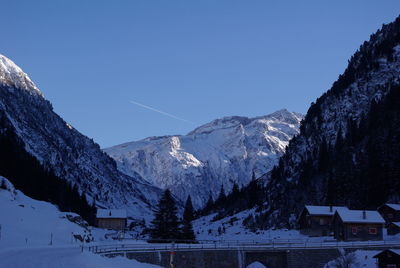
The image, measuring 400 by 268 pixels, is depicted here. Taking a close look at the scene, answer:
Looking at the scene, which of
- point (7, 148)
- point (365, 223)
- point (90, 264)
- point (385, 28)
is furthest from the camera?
point (385, 28)

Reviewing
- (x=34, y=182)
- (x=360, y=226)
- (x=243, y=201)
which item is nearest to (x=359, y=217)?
(x=360, y=226)

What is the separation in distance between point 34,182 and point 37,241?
7800 cm

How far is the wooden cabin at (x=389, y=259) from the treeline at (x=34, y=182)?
8911 cm

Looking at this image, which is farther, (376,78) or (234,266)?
(376,78)

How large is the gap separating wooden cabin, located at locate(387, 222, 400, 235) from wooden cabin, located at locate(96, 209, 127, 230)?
216ft

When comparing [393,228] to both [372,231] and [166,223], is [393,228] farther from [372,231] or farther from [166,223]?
[166,223]

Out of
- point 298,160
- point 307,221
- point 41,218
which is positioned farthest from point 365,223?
point 298,160

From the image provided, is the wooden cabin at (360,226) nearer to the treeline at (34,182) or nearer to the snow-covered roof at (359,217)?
the snow-covered roof at (359,217)

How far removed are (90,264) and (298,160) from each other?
144350 millimetres

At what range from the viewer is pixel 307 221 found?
336ft

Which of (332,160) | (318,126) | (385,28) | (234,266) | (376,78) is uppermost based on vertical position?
(385,28)

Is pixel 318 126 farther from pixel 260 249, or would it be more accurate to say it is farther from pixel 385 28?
pixel 260 249

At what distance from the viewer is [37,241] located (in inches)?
2413

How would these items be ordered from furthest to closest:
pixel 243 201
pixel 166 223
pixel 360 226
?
1. pixel 243 201
2. pixel 360 226
3. pixel 166 223
